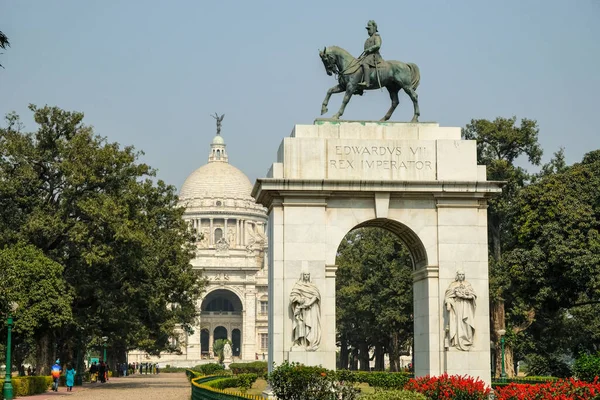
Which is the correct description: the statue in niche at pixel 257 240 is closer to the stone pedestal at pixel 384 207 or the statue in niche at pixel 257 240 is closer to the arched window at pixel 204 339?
the arched window at pixel 204 339

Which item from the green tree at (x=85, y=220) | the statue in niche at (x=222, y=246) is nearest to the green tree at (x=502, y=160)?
the green tree at (x=85, y=220)

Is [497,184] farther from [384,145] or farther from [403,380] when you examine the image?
[403,380]

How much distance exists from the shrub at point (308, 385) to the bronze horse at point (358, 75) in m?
8.46

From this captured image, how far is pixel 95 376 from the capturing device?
202 ft

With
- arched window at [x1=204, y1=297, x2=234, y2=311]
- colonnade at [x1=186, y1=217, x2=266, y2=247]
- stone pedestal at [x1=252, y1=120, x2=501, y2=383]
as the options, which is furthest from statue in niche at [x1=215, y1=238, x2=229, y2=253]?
stone pedestal at [x1=252, y1=120, x2=501, y2=383]

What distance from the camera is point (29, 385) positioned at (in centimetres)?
4078

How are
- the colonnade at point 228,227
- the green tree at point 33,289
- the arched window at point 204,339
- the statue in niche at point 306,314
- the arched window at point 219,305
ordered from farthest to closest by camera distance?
1. the arched window at point 219,305
2. the colonnade at point 228,227
3. the arched window at point 204,339
4. the green tree at point 33,289
5. the statue in niche at point 306,314

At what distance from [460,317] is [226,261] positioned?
12385 centimetres

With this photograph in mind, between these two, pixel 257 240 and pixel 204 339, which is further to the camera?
pixel 257 240

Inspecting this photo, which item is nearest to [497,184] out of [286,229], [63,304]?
[286,229]

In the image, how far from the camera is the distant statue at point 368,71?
29.2m

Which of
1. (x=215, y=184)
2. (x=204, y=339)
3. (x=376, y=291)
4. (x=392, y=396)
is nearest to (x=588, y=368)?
(x=392, y=396)

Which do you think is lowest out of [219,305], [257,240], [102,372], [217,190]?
[102,372]

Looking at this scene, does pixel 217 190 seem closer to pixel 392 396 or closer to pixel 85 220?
pixel 85 220
